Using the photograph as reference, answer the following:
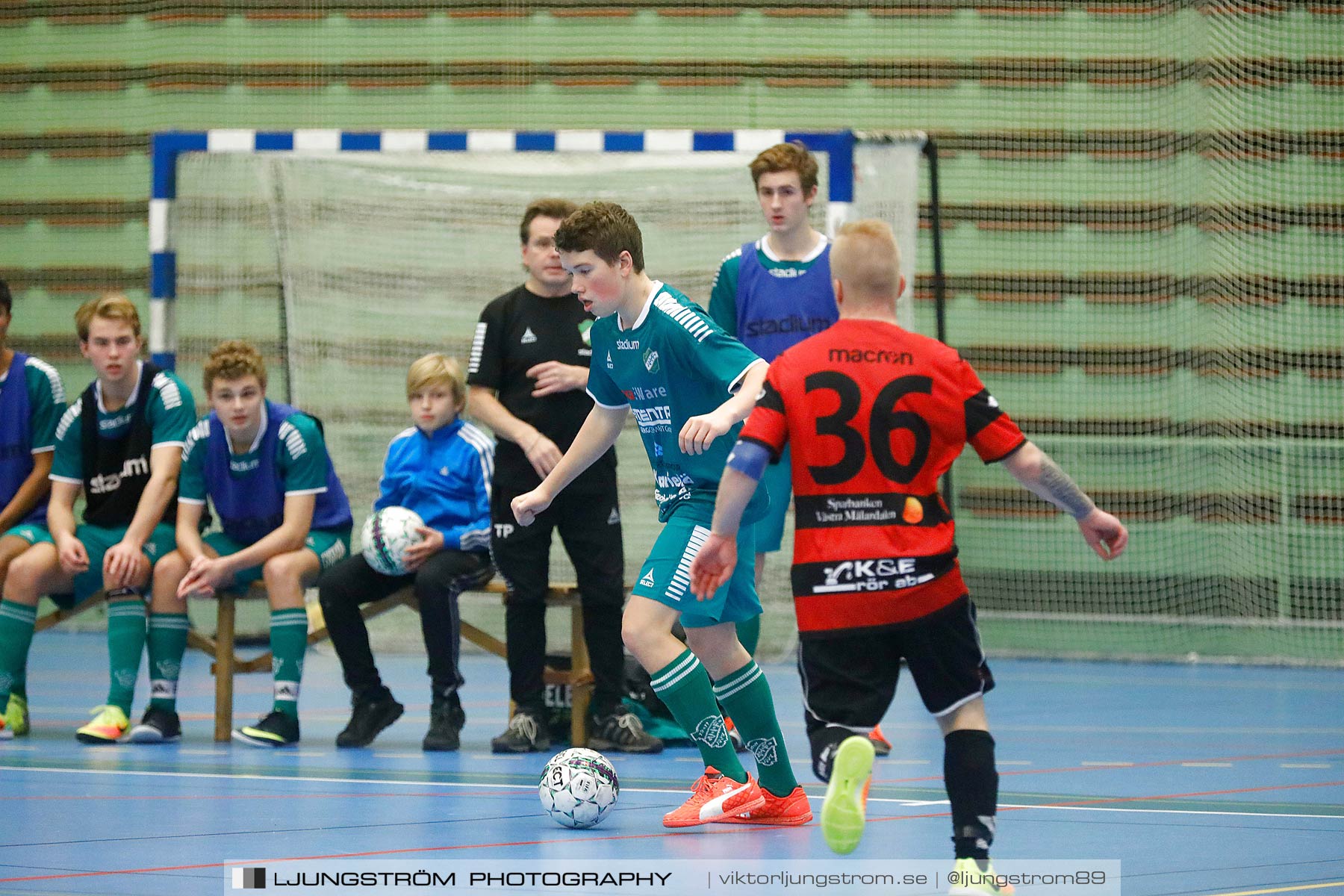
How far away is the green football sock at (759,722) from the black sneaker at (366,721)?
2132mm

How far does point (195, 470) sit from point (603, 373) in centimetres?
246

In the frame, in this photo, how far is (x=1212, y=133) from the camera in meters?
10.3

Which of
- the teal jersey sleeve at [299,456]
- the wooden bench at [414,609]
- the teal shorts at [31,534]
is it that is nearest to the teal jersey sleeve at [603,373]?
the wooden bench at [414,609]

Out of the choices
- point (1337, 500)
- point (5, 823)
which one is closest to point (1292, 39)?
point (1337, 500)

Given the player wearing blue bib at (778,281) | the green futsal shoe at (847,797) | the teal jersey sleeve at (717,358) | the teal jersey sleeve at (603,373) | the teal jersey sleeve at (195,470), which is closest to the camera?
the green futsal shoe at (847,797)

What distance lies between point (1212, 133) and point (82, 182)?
775 centimetres

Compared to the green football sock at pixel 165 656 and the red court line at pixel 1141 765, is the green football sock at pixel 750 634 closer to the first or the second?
the red court line at pixel 1141 765

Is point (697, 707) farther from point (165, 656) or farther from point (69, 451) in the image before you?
point (69, 451)

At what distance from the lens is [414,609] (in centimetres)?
619

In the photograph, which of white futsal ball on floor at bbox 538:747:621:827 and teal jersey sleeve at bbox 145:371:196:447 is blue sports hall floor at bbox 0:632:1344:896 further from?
teal jersey sleeve at bbox 145:371:196:447

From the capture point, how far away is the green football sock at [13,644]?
6.20 metres

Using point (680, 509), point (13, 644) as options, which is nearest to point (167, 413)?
point (13, 644)

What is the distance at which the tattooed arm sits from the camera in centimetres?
313

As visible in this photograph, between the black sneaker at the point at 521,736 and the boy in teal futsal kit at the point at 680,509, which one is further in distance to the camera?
the black sneaker at the point at 521,736
